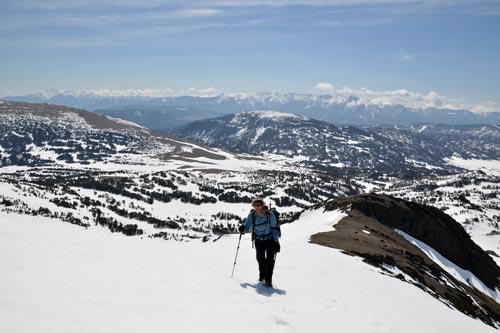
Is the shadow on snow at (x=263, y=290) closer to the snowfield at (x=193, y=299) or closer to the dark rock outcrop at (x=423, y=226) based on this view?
the snowfield at (x=193, y=299)

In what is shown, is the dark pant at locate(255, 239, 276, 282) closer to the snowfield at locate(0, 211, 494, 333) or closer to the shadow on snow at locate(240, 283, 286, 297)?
the shadow on snow at locate(240, 283, 286, 297)

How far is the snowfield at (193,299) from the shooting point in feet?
36.6

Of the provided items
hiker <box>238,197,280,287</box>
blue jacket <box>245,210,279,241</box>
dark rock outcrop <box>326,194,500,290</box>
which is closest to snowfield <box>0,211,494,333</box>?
hiker <box>238,197,280,287</box>

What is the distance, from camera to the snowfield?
36.6 ft

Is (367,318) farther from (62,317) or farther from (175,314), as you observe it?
(62,317)

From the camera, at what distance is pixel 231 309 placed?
1465cm

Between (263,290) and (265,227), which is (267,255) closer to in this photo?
(265,227)

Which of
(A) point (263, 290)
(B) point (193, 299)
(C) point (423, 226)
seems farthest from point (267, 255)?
(C) point (423, 226)

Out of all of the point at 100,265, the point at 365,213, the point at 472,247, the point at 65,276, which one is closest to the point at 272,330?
the point at 65,276

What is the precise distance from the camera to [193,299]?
49.5 ft

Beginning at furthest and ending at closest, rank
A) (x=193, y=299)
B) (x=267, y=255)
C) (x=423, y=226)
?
(x=423, y=226), (x=267, y=255), (x=193, y=299)

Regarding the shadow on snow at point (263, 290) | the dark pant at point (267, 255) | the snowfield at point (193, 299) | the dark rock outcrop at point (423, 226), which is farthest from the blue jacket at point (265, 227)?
the dark rock outcrop at point (423, 226)

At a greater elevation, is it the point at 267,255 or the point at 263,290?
the point at 267,255

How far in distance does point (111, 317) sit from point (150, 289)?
4.12 metres
